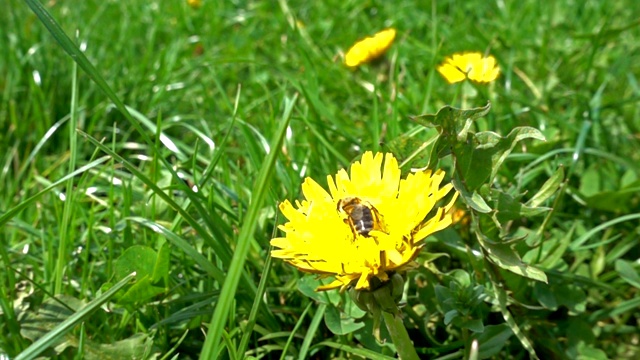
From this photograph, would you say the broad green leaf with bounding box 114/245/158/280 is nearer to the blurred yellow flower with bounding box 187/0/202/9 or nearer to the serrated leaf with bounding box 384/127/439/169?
the serrated leaf with bounding box 384/127/439/169

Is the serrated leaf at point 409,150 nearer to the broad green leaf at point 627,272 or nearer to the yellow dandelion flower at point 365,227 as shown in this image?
the yellow dandelion flower at point 365,227

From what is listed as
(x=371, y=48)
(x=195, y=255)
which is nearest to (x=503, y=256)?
(x=195, y=255)

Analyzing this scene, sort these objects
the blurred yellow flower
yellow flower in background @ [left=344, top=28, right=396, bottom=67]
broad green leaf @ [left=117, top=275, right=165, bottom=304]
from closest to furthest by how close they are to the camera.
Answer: broad green leaf @ [left=117, top=275, right=165, bottom=304], yellow flower in background @ [left=344, top=28, right=396, bottom=67], the blurred yellow flower

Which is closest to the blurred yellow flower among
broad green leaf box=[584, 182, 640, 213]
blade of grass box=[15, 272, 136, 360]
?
broad green leaf box=[584, 182, 640, 213]

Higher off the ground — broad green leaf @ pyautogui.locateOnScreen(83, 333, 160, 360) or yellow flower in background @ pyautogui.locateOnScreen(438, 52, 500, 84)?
yellow flower in background @ pyautogui.locateOnScreen(438, 52, 500, 84)

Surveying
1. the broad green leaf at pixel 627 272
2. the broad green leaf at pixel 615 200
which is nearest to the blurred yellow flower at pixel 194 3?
the broad green leaf at pixel 615 200

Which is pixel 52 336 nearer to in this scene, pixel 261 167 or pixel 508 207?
pixel 261 167

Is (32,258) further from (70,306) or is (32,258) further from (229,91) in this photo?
(229,91)
